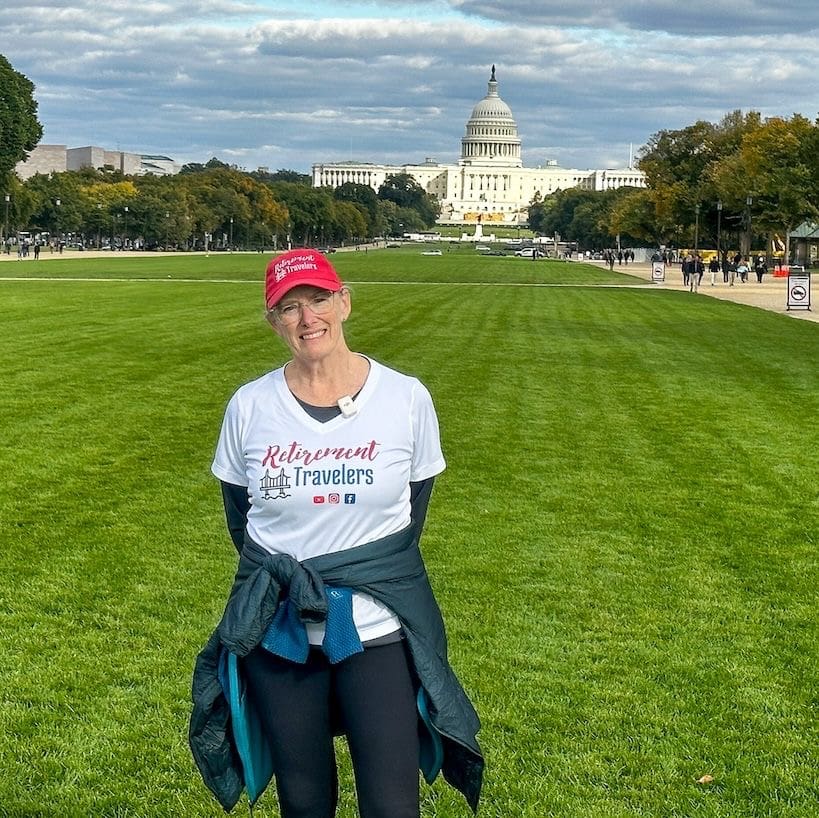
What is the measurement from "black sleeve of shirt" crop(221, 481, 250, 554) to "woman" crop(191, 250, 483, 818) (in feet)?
0.16

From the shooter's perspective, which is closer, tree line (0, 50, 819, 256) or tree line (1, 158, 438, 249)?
tree line (0, 50, 819, 256)

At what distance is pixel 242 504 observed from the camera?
4355mm

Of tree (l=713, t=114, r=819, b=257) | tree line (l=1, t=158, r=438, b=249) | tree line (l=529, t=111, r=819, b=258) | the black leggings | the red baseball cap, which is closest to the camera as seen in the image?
the black leggings

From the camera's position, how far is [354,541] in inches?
160

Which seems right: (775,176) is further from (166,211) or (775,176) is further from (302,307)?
(166,211)

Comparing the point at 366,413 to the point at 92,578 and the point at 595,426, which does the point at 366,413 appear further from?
the point at 595,426

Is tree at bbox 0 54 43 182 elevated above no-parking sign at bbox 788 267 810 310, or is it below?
above

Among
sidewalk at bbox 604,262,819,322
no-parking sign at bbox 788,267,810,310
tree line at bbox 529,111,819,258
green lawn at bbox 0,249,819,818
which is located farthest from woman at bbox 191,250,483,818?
tree line at bbox 529,111,819,258

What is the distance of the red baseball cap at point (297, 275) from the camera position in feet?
13.6

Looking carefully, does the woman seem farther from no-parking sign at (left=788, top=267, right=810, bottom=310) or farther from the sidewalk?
no-parking sign at (left=788, top=267, right=810, bottom=310)

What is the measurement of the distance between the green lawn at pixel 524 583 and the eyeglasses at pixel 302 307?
233 cm

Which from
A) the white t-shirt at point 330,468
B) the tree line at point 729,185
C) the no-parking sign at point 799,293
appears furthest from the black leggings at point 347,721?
the tree line at point 729,185

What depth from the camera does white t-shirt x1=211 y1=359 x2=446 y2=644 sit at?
4016 mm

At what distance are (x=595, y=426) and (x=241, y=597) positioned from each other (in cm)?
1216
